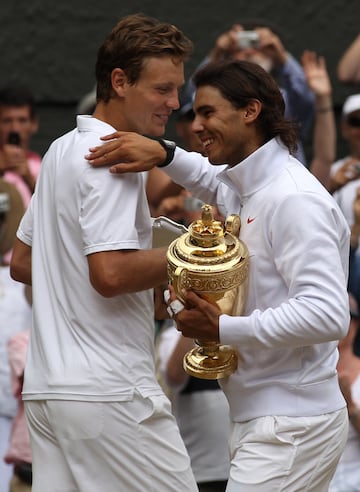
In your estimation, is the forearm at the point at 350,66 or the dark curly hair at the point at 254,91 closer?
the dark curly hair at the point at 254,91

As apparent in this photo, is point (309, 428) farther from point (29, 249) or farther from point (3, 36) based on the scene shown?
point (3, 36)

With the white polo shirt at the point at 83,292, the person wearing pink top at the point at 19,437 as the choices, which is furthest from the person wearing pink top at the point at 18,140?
the white polo shirt at the point at 83,292

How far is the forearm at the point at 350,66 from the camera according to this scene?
706 centimetres

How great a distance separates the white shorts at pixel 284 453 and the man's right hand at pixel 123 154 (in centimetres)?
88

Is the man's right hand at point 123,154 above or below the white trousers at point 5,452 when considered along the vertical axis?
above

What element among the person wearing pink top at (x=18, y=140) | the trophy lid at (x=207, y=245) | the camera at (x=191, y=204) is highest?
the trophy lid at (x=207, y=245)

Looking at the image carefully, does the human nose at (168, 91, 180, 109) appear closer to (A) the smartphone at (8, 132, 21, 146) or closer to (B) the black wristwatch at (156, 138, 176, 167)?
(B) the black wristwatch at (156, 138, 176, 167)

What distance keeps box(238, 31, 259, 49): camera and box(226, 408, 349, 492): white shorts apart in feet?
10.7

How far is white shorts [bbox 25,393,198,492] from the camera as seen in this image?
378cm

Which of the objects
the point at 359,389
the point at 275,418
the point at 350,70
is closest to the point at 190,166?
the point at 275,418

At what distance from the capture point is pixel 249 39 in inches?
258

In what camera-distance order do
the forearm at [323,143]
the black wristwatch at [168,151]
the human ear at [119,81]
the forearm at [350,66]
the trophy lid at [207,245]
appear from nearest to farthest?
1. the trophy lid at [207,245]
2. the human ear at [119,81]
3. the black wristwatch at [168,151]
4. the forearm at [323,143]
5. the forearm at [350,66]

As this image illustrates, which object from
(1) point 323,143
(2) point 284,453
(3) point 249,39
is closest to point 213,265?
(2) point 284,453

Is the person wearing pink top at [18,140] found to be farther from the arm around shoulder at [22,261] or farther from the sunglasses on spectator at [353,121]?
the arm around shoulder at [22,261]
